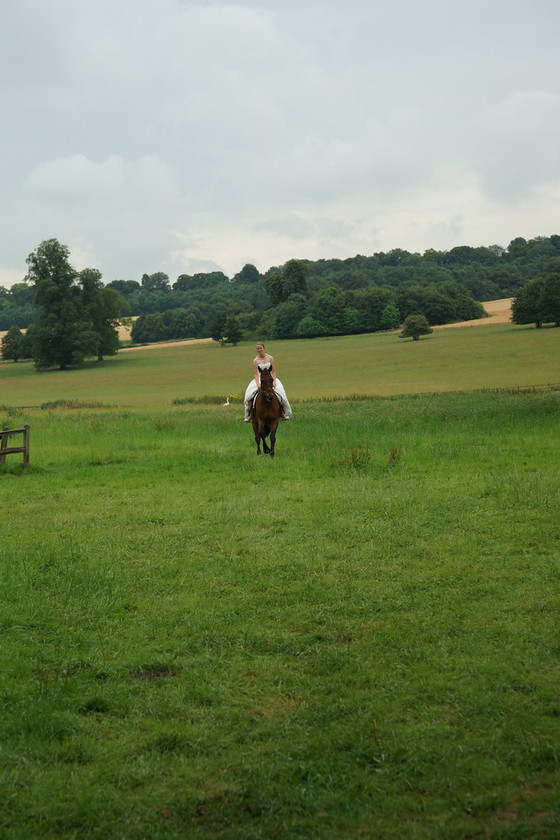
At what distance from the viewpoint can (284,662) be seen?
6.18 metres

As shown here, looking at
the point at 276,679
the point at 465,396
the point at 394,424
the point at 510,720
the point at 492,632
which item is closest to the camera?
the point at 510,720

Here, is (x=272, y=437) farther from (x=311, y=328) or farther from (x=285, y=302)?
(x=285, y=302)

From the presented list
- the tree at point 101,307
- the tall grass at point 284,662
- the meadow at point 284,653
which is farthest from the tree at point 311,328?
the tall grass at point 284,662

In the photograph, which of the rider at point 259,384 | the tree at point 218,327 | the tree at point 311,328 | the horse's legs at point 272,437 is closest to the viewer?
the horse's legs at point 272,437

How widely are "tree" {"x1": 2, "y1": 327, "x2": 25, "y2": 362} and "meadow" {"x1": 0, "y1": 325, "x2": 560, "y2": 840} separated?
96.5m

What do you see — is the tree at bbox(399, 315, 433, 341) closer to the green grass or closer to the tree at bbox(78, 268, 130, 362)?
the green grass

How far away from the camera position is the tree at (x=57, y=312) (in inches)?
3546

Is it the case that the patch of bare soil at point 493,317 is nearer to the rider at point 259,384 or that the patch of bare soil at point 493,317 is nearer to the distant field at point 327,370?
the distant field at point 327,370

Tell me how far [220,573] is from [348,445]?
37.0 ft

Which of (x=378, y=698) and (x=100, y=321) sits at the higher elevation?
(x=100, y=321)

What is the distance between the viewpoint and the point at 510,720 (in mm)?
5023

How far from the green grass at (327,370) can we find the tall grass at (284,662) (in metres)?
32.6

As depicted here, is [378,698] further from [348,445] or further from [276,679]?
[348,445]

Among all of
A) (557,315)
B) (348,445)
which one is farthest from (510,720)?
(557,315)
